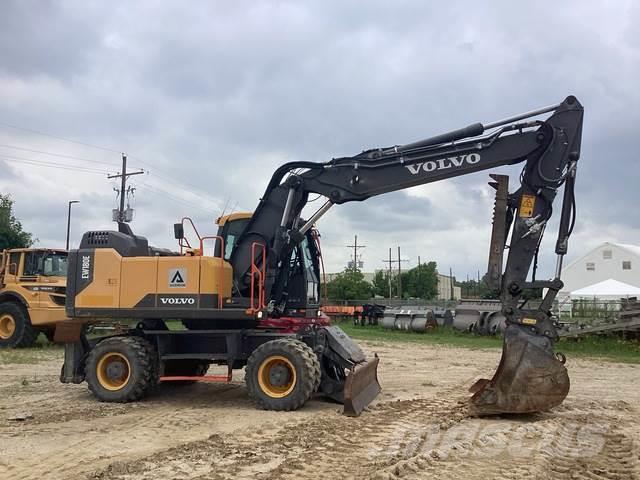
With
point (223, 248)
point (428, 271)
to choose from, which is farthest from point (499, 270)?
point (428, 271)

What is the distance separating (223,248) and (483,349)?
12984 mm

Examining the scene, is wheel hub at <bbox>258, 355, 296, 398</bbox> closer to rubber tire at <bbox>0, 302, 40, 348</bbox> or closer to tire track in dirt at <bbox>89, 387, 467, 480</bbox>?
tire track in dirt at <bbox>89, 387, 467, 480</bbox>

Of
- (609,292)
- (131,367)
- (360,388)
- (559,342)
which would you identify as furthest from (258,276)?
(609,292)

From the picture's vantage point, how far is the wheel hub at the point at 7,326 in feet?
59.8

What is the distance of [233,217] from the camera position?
11.0m

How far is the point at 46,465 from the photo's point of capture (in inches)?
259

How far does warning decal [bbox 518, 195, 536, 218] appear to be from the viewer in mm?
9312

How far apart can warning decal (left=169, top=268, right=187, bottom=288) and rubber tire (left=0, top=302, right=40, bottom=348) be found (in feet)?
31.9

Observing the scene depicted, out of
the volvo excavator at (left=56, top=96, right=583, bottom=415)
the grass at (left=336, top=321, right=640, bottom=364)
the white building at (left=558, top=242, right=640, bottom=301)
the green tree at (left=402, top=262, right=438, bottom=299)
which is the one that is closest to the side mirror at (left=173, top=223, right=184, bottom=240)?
the volvo excavator at (left=56, top=96, right=583, bottom=415)

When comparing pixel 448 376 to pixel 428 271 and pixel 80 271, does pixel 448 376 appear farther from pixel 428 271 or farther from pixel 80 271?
pixel 428 271

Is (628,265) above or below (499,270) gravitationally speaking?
above

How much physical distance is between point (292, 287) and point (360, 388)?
2.12 m

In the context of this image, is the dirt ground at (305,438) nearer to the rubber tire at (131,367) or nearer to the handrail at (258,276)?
the rubber tire at (131,367)

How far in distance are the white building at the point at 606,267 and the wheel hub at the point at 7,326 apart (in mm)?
40246
